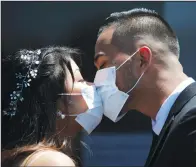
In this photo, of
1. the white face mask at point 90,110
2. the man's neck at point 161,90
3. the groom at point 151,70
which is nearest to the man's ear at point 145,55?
the groom at point 151,70

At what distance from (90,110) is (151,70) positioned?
1.38 feet

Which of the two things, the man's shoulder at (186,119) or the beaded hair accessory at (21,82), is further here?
the beaded hair accessory at (21,82)

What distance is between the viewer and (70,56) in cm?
267

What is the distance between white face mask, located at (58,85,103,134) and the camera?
2.63 m

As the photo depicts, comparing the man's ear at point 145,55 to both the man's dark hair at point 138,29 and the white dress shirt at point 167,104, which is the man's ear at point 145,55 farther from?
the white dress shirt at point 167,104

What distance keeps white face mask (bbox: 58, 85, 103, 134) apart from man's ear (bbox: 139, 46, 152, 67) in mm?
352

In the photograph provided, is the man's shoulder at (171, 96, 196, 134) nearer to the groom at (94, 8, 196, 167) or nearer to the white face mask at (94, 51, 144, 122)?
the groom at (94, 8, 196, 167)

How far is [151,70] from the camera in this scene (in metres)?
2.49

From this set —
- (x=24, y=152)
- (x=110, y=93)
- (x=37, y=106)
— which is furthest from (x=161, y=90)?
(x=24, y=152)

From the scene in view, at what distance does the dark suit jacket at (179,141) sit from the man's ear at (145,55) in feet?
1.16

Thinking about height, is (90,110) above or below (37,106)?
below

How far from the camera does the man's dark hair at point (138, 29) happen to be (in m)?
2.59

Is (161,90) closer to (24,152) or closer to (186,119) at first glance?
(186,119)

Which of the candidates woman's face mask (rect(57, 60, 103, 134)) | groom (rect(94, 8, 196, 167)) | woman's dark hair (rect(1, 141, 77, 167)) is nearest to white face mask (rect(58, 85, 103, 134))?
woman's face mask (rect(57, 60, 103, 134))
